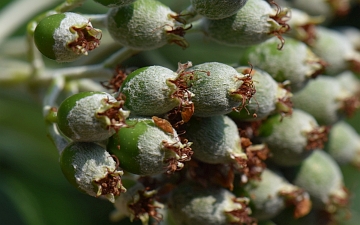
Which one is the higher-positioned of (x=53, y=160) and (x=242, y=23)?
(x=242, y=23)

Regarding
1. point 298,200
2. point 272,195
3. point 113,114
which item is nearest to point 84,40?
point 113,114

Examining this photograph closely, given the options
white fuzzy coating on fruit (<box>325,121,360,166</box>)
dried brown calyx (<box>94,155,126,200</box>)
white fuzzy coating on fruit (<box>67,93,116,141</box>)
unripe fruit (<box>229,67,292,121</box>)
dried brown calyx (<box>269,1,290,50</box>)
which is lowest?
white fuzzy coating on fruit (<box>325,121,360,166</box>)

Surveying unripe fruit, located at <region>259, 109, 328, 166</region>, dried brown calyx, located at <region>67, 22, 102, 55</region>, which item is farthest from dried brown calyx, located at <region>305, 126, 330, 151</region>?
dried brown calyx, located at <region>67, 22, 102, 55</region>

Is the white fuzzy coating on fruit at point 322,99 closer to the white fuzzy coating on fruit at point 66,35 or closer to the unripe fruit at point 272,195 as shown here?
the unripe fruit at point 272,195

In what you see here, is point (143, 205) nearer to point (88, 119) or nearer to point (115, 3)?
point (88, 119)

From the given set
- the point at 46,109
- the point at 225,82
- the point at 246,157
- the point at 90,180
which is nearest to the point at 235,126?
the point at 246,157

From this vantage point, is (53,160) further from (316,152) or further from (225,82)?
(225,82)

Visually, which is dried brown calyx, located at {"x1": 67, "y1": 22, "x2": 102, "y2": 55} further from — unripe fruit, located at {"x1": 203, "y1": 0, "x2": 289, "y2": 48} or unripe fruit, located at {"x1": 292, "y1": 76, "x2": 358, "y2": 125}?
unripe fruit, located at {"x1": 292, "y1": 76, "x2": 358, "y2": 125}
